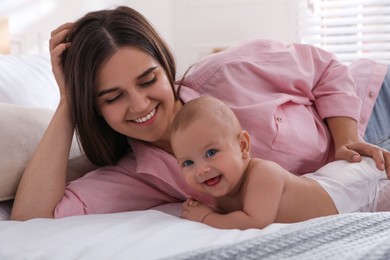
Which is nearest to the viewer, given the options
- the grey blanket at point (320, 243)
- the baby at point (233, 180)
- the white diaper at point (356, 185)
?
the grey blanket at point (320, 243)

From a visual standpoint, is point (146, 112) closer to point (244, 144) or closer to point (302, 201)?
point (244, 144)

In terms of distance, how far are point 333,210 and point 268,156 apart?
0.94ft

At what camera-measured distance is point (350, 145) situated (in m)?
1.48

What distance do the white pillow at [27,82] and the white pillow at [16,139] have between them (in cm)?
13

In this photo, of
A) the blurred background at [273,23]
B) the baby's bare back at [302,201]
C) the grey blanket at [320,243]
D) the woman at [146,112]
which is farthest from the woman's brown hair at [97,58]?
the blurred background at [273,23]

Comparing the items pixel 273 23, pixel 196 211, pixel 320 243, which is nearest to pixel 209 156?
pixel 196 211

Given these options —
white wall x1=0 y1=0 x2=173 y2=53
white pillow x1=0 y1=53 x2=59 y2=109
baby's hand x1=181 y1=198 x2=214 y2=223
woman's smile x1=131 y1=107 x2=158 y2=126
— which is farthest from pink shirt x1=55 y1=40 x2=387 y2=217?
white wall x1=0 y1=0 x2=173 y2=53

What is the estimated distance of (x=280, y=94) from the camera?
64.2 inches

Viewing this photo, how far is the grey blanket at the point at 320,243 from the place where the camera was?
824 millimetres

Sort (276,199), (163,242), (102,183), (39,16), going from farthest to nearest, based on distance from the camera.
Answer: (39,16), (102,183), (276,199), (163,242)

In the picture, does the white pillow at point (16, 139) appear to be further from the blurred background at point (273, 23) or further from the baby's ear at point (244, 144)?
the blurred background at point (273, 23)

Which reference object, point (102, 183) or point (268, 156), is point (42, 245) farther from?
point (268, 156)

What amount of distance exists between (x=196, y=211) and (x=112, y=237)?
256 millimetres

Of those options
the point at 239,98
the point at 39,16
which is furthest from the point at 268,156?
the point at 39,16
